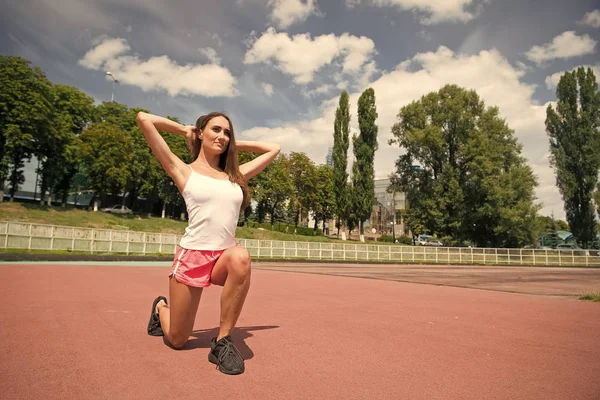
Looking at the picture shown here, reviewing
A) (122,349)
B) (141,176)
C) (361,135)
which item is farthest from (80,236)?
(361,135)

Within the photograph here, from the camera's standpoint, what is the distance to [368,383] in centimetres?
236

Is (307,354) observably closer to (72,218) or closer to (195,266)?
(195,266)

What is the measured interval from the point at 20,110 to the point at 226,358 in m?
37.5

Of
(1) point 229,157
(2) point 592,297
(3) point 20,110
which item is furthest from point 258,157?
(3) point 20,110

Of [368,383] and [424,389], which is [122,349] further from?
[424,389]

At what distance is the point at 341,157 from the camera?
45719 millimetres

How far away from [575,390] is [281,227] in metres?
50.4

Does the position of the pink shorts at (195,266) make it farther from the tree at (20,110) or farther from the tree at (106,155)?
the tree at (106,155)

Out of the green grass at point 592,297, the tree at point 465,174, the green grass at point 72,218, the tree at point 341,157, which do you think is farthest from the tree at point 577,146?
the green grass at point 72,218

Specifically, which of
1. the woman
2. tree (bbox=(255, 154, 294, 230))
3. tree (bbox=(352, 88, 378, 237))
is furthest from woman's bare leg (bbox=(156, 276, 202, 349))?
tree (bbox=(255, 154, 294, 230))

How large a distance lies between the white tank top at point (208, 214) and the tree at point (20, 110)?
117 ft

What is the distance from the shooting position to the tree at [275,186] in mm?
49500

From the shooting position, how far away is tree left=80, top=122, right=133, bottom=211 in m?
39.2

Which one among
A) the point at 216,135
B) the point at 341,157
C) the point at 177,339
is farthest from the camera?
the point at 341,157
